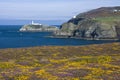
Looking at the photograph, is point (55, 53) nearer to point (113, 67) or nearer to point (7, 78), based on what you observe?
point (113, 67)

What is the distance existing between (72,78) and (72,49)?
36.8 meters

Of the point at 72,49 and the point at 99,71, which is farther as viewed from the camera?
the point at 72,49

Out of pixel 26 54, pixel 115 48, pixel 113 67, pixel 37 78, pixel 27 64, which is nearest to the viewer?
pixel 37 78

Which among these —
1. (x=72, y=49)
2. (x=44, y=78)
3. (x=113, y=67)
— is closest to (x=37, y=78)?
(x=44, y=78)

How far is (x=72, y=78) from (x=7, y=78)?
207 inches

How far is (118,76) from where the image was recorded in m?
31.0

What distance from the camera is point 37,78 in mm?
30016

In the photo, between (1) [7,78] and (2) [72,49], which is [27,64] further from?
(2) [72,49]

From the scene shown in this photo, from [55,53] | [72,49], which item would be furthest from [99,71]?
[72,49]

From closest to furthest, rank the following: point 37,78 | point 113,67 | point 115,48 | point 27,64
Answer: point 37,78 → point 113,67 → point 27,64 → point 115,48

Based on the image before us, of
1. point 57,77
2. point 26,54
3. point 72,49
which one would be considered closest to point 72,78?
point 57,77

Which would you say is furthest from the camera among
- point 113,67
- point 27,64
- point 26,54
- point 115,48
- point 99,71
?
point 115,48

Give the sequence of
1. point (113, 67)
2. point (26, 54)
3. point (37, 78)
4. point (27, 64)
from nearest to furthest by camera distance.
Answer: point (37, 78) → point (113, 67) → point (27, 64) → point (26, 54)

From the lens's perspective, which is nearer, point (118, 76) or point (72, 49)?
point (118, 76)
